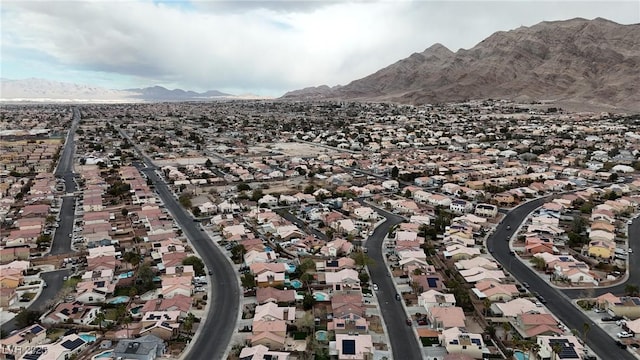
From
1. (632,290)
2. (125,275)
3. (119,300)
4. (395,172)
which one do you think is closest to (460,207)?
(395,172)

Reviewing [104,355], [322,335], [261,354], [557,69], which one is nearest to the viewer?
[261,354]

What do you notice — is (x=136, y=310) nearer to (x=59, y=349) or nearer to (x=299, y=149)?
(x=59, y=349)

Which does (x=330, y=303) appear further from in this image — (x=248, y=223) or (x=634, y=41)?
(x=634, y=41)

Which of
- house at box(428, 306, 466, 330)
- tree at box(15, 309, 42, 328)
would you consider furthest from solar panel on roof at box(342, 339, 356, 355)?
tree at box(15, 309, 42, 328)

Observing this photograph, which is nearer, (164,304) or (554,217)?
(164,304)

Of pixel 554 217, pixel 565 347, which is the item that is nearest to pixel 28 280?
pixel 565 347

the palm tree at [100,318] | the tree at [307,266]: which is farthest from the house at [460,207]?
the palm tree at [100,318]
